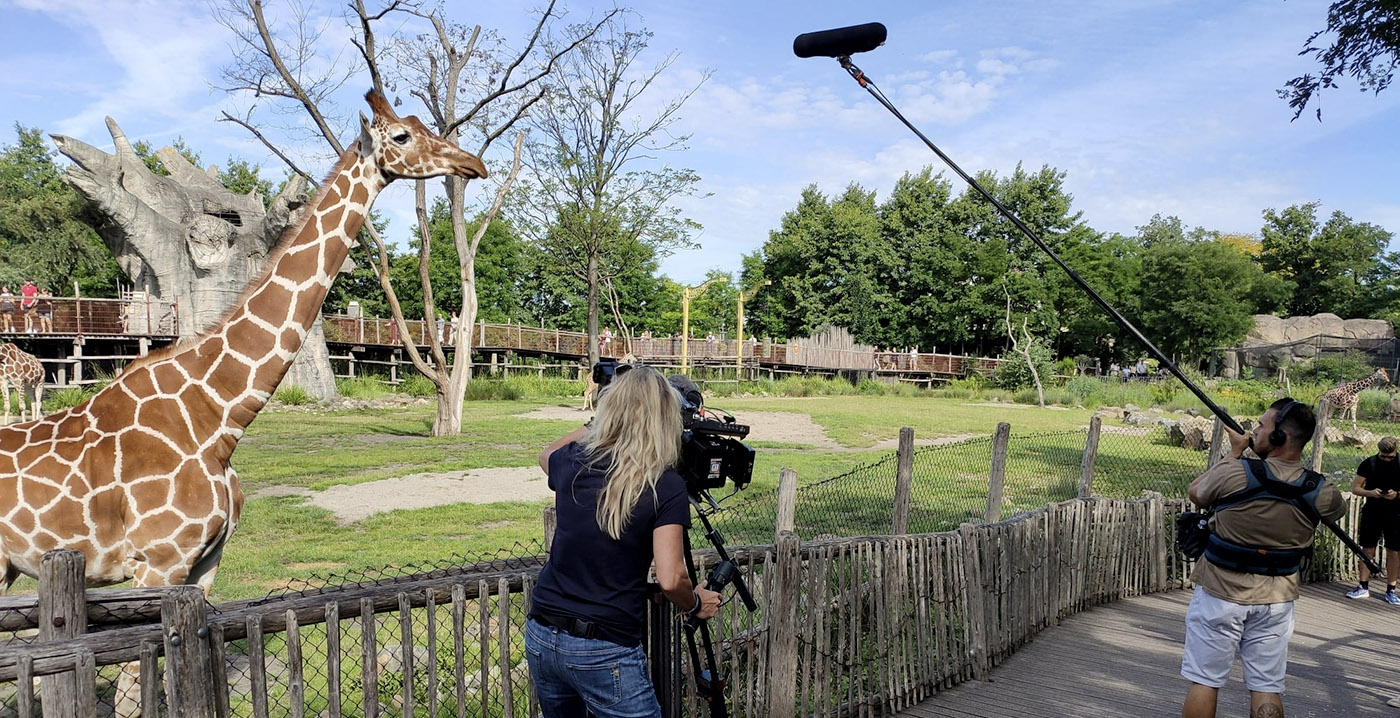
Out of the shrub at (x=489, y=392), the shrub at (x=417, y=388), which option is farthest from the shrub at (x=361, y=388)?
the shrub at (x=489, y=392)

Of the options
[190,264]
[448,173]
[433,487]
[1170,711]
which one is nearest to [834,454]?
[433,487]

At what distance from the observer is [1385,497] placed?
26.8 ft

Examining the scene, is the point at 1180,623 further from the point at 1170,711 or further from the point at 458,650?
the point at 458,650

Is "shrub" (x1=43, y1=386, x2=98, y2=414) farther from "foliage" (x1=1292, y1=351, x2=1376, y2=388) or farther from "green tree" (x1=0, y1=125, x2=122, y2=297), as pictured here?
"foliage" (x1=1292, y1=351, x2=1376, y2=388)

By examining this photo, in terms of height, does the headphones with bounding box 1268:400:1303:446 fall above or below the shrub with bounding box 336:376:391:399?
above

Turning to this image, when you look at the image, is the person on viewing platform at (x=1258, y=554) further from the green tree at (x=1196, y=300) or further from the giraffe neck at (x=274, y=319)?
the green tree at (x=1196, y=300)

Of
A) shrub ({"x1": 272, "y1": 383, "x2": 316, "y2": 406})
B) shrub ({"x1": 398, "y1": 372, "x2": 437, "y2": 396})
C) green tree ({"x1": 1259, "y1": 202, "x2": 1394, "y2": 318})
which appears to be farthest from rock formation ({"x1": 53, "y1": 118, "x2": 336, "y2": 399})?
green tree ({"x1": 1259, "y1": 202, "x2": 1394, "y2": 318})

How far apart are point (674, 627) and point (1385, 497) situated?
27.3 ft

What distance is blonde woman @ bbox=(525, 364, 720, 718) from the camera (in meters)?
2.50

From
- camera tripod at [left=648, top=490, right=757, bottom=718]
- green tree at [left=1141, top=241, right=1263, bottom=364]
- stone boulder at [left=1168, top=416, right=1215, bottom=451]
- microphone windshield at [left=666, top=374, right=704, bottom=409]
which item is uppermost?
green tree at [left=1141, top=241, right=1263, bottom=364]

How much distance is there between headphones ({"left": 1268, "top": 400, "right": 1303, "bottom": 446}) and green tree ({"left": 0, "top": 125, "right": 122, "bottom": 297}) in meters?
44.4

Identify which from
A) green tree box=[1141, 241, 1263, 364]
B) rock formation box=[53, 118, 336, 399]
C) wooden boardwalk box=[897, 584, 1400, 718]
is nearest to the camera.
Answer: wooden boardwalk box=[897, 584, 1400, 718]

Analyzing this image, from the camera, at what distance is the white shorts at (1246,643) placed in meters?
3.96

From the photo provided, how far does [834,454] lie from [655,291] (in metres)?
43.1
